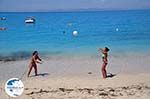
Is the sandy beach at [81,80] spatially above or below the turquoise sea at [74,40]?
below

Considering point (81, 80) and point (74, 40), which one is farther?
point (74, 40)

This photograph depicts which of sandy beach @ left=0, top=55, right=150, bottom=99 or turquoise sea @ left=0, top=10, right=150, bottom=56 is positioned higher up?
turquoise sea @ left=0, top=10, right=150, bottom=56

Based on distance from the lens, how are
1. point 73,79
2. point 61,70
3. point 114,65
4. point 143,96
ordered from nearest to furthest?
1. point 143,96
2. point 73,79
3. point 61,70
4. point 114,65

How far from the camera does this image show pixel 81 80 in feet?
48.5

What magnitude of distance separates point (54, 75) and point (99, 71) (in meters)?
2.56

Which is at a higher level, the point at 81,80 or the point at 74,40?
the point at 74,40

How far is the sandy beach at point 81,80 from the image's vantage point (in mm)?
11723

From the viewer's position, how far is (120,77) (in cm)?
1520

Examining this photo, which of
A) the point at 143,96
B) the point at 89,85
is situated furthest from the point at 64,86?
the point at 143,96

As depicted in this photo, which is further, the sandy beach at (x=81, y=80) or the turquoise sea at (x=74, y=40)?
the turquoise sea at (x=74, y=40)

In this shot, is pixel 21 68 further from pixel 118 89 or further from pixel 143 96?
pixel 143 96

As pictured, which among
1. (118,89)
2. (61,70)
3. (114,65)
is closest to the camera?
(118,89)

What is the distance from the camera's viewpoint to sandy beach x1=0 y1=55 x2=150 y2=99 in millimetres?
11723

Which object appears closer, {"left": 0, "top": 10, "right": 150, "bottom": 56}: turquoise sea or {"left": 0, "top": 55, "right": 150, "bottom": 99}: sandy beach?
{"left": 0, "top": 55, "right": 150, "bottom": 99}: sandy beach
